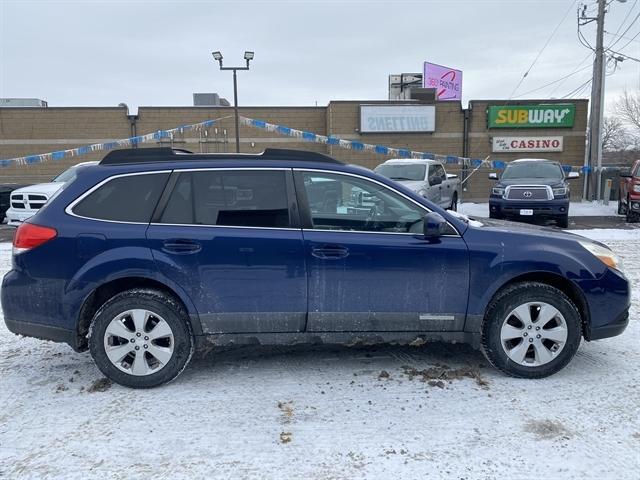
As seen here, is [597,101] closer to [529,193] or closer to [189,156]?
[529,193]

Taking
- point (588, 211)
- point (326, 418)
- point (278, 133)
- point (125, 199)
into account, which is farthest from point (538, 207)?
point (278, 133)

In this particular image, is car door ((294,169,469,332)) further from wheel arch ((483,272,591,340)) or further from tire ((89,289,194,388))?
tire ((89,289,194,388))

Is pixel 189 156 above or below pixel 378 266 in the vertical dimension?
above

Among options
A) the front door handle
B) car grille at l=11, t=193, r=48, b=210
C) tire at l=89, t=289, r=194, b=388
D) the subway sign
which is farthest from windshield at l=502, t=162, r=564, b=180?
tire at l=89, t=289, r=194, b=388

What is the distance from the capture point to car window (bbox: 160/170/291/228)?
377cm

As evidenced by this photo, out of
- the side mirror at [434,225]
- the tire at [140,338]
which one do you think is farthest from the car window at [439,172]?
the tire at [140,338]

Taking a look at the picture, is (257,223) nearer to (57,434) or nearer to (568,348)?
(57,434)

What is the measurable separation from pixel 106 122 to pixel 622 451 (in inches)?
957

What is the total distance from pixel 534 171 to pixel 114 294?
1251cm

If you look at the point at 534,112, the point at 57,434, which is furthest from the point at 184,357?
the point at 534,112

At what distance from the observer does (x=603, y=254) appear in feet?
13.0

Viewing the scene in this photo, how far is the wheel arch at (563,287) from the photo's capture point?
152 inches

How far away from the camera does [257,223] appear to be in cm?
377

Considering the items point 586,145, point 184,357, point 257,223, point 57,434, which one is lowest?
point 57,434
